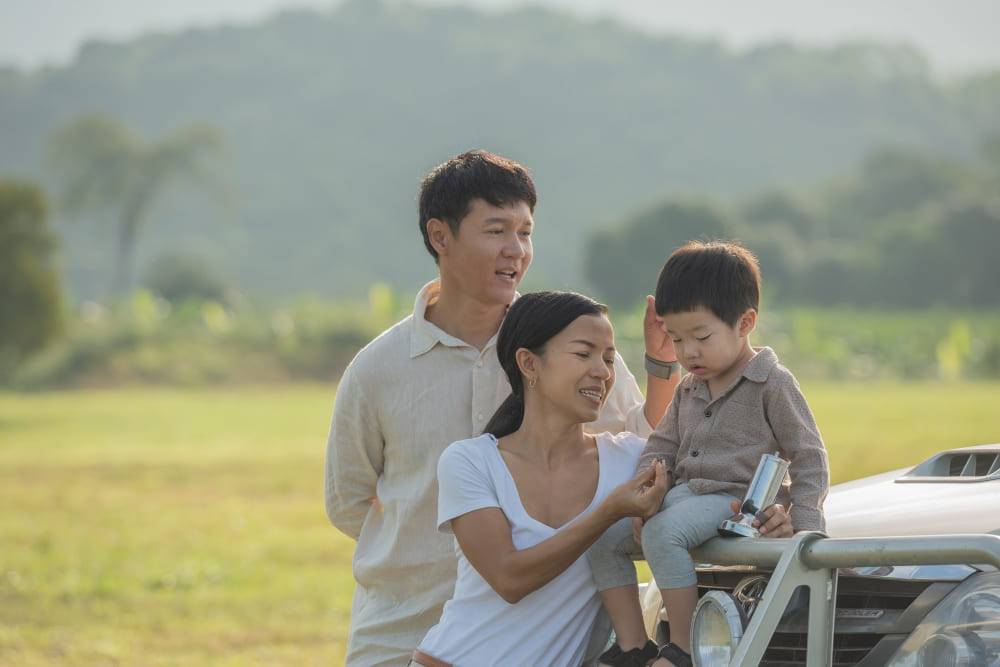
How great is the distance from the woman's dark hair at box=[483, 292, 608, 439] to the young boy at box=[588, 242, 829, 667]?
166 millimetres

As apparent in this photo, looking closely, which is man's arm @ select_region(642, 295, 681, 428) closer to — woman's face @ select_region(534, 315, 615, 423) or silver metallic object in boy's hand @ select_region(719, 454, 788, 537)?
woman's face @ select_region(534, 315, 615, 423)

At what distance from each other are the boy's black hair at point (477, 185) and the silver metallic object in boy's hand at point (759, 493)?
4.19ft

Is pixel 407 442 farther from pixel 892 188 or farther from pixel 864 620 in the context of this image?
pixel 892 188

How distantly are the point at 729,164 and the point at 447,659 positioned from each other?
133 metres

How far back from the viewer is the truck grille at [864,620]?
7.80ft

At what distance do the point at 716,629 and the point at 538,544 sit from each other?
1.22 feet

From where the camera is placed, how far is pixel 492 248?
11.8 ft

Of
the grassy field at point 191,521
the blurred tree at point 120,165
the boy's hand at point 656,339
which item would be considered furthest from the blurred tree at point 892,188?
the boy's hand at point 656,339

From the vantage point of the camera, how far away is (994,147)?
360 ft

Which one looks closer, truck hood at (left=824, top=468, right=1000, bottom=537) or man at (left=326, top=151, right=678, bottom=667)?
truck hood at (left=824, top=468, right=1000, bottom=537)

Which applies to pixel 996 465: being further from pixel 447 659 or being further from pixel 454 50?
pixel 454 50

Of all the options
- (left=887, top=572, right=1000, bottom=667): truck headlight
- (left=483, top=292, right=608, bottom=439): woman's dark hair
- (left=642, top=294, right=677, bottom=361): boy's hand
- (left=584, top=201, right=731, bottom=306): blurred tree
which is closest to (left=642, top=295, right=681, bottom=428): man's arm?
(left=642, top=294, right=677, bottom=361): boy's hand

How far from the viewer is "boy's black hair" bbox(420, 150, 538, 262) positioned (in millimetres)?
3615

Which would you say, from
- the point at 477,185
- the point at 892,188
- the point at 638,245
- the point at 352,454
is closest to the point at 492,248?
the point at 477,185
